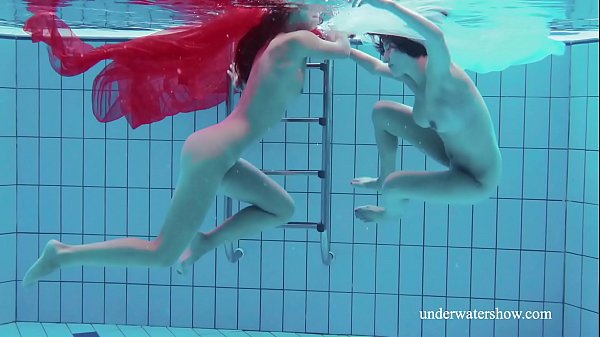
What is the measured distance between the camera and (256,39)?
3.49m

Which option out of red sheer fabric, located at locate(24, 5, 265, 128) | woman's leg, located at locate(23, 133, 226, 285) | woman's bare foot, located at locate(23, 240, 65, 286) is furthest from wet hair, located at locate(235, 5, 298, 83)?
woman's bare foot, located at locate(23, 240, 65, 286)

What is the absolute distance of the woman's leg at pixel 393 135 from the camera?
346 cm

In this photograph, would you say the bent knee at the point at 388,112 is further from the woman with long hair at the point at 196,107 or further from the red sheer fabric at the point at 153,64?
the red sheer fabric at the point at 153,64

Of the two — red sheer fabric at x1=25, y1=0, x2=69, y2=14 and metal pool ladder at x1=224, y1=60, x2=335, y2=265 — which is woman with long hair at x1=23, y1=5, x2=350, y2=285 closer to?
red sheer fabric at x1=25, y1=0, x2=69, y2=14

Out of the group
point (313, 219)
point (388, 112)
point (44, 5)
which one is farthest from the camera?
point (313, 219)

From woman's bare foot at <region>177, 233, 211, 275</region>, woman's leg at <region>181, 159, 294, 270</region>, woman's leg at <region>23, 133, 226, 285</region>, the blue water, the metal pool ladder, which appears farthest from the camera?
the blue water

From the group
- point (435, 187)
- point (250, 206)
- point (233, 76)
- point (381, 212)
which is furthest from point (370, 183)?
point (233, 76)

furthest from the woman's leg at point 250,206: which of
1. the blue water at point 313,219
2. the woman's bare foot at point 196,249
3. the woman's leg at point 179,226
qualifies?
the blue water at point 313,219

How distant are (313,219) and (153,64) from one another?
2614 millimetres

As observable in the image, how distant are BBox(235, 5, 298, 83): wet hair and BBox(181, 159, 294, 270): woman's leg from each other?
57cm

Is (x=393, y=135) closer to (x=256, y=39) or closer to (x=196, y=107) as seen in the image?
(x=256, y=39)

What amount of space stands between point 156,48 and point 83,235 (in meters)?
2.97

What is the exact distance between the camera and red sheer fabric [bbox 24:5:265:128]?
3609 mm

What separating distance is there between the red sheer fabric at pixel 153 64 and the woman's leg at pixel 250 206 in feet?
2.38
